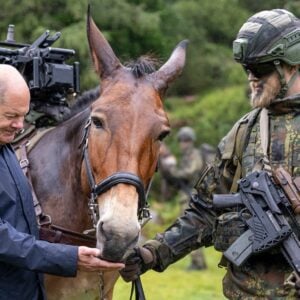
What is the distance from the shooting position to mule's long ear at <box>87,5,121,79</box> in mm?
4445

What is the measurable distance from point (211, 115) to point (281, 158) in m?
15.7

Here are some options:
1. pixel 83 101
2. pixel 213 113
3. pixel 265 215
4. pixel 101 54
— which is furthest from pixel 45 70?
pixel 213 113

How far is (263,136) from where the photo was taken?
14.4 feet

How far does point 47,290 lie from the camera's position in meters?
4.84

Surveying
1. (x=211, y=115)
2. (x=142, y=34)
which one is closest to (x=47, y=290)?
(x=142, y=34)

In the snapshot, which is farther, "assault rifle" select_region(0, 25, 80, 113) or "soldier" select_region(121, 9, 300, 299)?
"assault rifle" select_region(0, 25, 80, 113)

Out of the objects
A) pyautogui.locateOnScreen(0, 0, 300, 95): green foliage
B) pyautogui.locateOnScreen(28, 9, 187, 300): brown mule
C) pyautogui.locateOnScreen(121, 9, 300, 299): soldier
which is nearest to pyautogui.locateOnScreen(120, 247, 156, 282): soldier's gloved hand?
pyautogui.locateOnScreen(121, 9, 300, 299): soldier

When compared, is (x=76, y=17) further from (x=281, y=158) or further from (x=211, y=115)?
(x=211, y=115)

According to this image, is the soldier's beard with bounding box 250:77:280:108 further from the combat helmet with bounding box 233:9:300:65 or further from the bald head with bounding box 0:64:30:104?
the bald head with bounding box 0:64:30:104

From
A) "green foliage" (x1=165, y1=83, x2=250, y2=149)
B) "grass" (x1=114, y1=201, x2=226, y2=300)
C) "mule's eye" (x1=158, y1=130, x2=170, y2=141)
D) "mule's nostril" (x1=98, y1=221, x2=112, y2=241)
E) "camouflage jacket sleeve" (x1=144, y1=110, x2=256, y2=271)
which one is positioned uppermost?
"mule's eye" (x1=158, y1=130, x2=170, y2=141)

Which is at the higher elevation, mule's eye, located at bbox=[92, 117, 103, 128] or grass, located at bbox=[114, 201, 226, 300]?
mule's eye, located at bbox=[92, 117, 103, 128]


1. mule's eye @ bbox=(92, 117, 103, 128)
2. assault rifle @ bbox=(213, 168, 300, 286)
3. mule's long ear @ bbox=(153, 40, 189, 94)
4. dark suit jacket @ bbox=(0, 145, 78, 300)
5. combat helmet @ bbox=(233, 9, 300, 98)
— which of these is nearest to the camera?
dark suit jacket @ bbox=(0, 145, 78, 300)

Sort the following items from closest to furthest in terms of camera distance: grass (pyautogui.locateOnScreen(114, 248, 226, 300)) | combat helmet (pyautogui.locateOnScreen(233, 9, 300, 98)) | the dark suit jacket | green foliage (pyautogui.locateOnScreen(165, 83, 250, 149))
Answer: the dark suit jacket, combat helmet (pyautogui.locateOnScreen(233, 9, 300, 98)), grass (pyautogui.locateOnScreen(114, 248, 226, 300)), green foliage (pyautogui.locateOnScreen(165, 83, 250, 149))

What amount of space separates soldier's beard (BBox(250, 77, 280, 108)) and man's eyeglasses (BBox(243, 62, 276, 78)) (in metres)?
0.04
